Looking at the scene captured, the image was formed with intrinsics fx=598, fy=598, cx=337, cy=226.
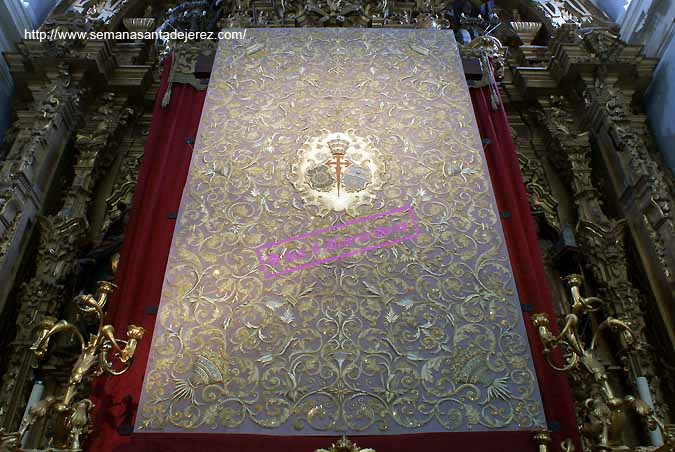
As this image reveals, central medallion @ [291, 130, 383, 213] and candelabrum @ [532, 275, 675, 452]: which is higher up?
central medallion @ [291, 130, 383, 213]

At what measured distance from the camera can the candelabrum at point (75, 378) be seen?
9.12 ft

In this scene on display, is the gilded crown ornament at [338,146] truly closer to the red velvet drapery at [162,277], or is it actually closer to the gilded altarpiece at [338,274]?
the gilded altarpiece at [338,274]

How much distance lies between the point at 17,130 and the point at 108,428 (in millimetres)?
3190

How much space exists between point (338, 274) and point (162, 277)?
1109mm

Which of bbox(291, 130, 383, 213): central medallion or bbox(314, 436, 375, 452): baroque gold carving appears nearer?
bbox(314, 436, 375, 452): baroque gold carving

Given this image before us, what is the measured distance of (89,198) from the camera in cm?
483

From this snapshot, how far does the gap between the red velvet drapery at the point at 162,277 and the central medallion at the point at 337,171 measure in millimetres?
876

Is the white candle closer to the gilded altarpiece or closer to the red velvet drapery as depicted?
the red velvet drapery

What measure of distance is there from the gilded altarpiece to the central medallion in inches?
0.5

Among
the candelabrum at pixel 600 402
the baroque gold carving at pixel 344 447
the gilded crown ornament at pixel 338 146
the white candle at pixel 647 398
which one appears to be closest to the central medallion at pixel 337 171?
the gilded crown ornament at pixel 338 146

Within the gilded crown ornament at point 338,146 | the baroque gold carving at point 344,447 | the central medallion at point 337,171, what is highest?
the gilded crown ornament at point 338,146

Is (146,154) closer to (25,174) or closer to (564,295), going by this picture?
(25,174)

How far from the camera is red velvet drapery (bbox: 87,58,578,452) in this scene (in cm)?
305

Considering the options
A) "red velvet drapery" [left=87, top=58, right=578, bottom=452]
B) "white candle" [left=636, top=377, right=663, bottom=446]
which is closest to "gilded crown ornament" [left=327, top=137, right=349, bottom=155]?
"red velvet drapery" [left=87, top=58, right=578, bottom=452]
